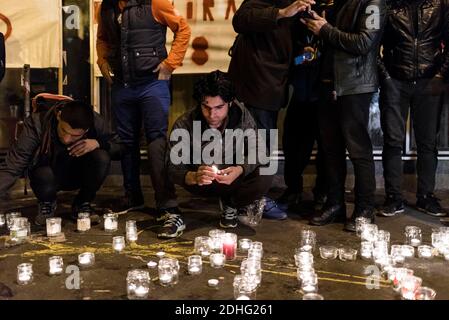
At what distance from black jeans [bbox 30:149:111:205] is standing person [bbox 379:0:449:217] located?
8.48ft

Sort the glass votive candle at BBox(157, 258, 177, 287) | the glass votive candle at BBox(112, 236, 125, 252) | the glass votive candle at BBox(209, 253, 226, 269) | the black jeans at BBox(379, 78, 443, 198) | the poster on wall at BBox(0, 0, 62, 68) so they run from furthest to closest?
1. the poster on wall at BBox(0, 0, 62, 68)
2. the black jeans at BBox(379, 78, 443, 198)
3. the glass votive candle at BBox(112, 236, 125, 252)
4. the glass votive candle at BBox(209, 253, 226, 269)
5. the glass votive candle at BBox(157, 258, 177, 287)

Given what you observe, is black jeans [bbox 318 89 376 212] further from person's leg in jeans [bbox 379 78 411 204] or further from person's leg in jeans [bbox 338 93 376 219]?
person's leg in jeans [bbox 379 78 411 204]

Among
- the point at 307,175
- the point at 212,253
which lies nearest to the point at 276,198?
the point at 307,175

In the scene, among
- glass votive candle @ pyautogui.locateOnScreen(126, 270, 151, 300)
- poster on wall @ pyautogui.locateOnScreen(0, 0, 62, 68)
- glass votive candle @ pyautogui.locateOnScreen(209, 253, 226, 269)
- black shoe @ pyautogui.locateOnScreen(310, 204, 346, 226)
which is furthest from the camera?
poster on wall @ pyautogui.locateOnScreen(0, 0, 62, 68)

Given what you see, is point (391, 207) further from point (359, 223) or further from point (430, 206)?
point (359, 223)

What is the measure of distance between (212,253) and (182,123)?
1102mm

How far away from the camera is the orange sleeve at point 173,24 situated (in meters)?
5.61

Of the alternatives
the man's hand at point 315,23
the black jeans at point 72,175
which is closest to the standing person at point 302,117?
the man's hand at point 315,23

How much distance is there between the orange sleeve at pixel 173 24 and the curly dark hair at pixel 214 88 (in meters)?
0.98

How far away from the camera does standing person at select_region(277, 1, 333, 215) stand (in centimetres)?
551

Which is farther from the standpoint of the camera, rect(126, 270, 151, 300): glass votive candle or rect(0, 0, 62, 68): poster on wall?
rect(0, 0, 62, 68): poster on wall

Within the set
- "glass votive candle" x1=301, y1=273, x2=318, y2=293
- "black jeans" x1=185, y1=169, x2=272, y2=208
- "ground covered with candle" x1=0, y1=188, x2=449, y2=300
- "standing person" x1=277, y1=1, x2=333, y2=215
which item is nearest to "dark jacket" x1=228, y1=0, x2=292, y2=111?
"standing person" x1=277, y1=1, x2=333, y2=215

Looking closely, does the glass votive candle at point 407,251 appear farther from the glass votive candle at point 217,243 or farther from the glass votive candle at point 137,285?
the glass votive candle at point 137,285
